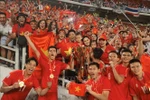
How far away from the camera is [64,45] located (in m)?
4.25

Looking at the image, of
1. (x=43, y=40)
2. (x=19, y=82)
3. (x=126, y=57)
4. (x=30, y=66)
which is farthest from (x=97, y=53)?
(x=19, y=82)

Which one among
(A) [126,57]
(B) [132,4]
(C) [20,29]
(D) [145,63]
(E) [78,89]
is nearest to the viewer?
(E) [78,89]

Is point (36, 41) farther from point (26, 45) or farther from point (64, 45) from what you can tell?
point (64, 45)

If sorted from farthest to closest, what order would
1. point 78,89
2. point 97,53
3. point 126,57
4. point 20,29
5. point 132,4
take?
point 132,4 → point 20,29 → point 97,53 → point 126,57 → point 78,89

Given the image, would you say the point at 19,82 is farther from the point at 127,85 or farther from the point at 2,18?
the point at 2,18

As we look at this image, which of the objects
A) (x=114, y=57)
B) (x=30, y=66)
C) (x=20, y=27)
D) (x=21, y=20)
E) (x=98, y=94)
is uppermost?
(x=21, y=20)

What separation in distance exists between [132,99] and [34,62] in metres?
1.32

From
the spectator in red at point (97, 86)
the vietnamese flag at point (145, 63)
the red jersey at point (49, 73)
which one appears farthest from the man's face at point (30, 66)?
the vietnamese flag at point (145, 63)

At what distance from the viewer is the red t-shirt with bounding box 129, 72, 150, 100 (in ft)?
10.2

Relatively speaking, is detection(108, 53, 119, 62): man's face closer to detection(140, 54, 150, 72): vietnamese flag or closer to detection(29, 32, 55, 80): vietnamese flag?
detection(140, 54, 150, 72): vietnamese flag

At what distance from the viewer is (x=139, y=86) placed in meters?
3.12

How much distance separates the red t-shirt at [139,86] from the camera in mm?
3109

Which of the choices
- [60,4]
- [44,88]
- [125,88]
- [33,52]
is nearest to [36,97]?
[44,88]

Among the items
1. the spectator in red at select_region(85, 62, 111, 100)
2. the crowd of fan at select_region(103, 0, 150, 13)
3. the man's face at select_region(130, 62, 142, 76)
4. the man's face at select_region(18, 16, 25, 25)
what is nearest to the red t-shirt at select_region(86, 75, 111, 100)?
the spectator in red at select_region(85, 62, 111, 100)
